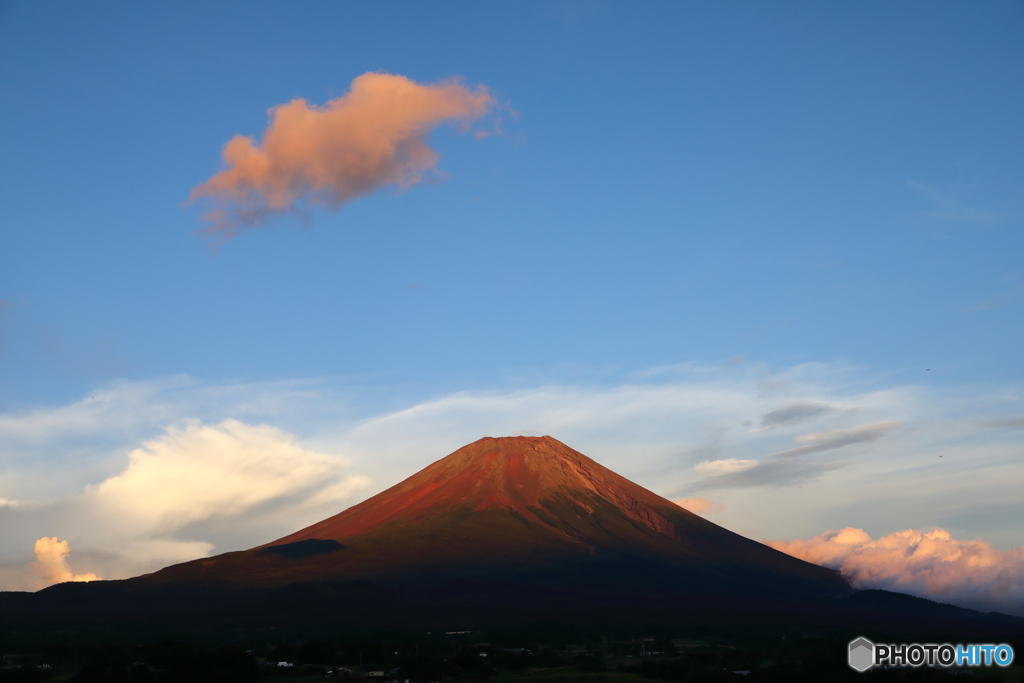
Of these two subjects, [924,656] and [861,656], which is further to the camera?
[861,656]

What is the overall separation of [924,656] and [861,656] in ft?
34.1

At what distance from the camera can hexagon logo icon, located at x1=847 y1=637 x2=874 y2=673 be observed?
9238cm

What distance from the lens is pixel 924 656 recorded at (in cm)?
8869

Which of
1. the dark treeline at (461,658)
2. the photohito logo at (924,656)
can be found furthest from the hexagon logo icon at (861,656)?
the dark treeline at (461,658)

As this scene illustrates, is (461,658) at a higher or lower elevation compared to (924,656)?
lower

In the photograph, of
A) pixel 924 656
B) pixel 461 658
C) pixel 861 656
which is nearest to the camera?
pixel 924 656

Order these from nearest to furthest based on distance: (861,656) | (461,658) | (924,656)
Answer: (924,656) < (861,656) < (461,658)

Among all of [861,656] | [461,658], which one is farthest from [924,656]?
[461,658]

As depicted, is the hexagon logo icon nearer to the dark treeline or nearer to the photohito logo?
the photohito logo

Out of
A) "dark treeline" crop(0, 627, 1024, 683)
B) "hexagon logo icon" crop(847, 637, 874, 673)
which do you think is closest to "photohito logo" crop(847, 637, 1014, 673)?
"hexagon logo icon" crop(847, 637, 874, 673)

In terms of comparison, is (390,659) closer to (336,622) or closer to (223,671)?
(223,671)

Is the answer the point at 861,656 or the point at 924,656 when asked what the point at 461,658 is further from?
the point at 924,656

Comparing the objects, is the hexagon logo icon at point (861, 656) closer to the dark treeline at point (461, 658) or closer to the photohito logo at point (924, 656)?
the photohito logo at point (924, 656)

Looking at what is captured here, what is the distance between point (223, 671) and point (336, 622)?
78.8 m
